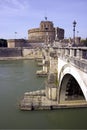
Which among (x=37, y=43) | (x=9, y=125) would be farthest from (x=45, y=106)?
(x=37, y=43)

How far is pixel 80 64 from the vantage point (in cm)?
800

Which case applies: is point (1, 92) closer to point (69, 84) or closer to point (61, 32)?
point (69, 84)

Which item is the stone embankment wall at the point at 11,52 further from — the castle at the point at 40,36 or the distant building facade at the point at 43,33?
the distant building facade at the point at 43,33

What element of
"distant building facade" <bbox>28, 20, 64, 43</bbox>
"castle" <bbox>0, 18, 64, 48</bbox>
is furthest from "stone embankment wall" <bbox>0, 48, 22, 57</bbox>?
"distant building facade" <bbox>28, 20, 64, 43</bbox>

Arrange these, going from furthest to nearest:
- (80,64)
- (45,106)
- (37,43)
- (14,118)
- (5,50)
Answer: (37,43)
(5,50)
(45,106)
(14,118)
(80,64)

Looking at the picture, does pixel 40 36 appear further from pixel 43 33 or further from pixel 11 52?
pixel 11 52

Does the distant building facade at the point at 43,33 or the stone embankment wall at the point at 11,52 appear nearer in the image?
the stone embankment wall at the point at 11,52

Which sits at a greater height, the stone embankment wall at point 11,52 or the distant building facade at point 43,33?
→ the distant building facade at point 43,33

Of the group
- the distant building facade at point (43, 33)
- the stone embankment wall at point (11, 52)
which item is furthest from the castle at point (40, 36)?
the stone embankment wall at point (11, 52)

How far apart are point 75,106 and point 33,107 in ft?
6.71

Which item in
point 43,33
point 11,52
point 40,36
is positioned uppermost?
point 43,33

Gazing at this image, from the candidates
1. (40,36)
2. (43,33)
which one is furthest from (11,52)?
(43,33)

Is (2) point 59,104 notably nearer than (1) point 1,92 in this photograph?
Yes

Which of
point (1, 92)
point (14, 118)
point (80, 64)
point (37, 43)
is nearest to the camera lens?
point (80, 64)
